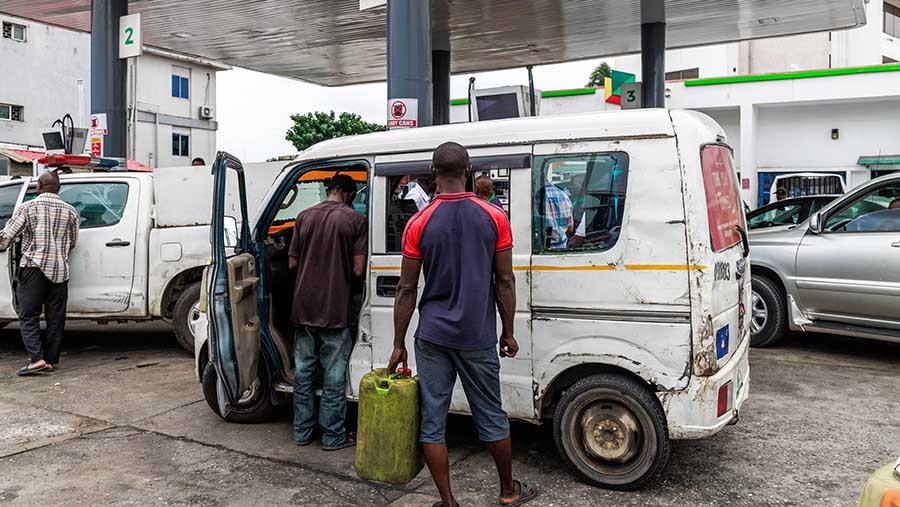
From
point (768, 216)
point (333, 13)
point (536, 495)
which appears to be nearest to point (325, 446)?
point (536, 495)

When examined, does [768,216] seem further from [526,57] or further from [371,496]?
[526,57]

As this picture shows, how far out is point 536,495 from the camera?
Result: 416 cm

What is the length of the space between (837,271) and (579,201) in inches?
167

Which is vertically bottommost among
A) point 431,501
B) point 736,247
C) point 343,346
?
Result: point 431,501

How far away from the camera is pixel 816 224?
24.9 feet

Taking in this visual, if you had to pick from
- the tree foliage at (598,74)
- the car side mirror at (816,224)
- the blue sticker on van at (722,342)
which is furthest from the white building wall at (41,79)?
the blue sticker on van at (722,342)

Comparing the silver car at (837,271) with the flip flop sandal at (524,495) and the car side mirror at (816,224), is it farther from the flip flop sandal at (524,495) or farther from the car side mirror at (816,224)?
the flip flop sandal at (524,495)

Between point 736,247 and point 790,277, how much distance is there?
3570 millimetres

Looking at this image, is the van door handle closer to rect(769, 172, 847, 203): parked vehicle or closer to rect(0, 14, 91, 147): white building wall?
rect(769, 172, 847, 203): parked vehicle

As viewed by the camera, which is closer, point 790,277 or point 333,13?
point 790,277

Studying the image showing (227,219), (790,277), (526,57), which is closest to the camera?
(227,219)

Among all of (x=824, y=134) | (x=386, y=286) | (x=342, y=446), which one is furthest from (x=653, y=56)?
(x=824, y=134)

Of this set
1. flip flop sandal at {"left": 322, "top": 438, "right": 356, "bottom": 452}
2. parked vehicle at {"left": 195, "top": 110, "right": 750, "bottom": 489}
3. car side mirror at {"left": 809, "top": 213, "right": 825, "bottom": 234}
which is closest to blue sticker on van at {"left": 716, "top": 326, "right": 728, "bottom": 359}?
parked vehicle at {"left": 195, "top": 110, "right": 750, "bottom": 489}

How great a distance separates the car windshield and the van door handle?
5625 mm
